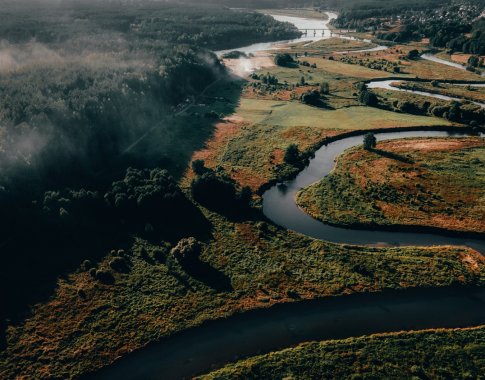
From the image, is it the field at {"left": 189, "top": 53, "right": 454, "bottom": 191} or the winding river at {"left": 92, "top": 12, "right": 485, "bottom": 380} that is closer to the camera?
the winding river at {"left": 92, "top": 12, "right": 485, "bottom": 380}

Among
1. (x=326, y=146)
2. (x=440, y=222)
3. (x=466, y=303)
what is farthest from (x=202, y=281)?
(x=326, y=146)

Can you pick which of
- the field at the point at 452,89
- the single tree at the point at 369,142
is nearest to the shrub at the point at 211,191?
the single tree at the point at 369,142

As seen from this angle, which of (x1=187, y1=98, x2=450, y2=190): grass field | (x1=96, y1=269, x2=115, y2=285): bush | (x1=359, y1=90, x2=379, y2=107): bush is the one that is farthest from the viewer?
(x1=359, y1=90, x2=379, y2=107): bush

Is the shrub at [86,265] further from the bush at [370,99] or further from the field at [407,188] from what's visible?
the bush at [370,99]

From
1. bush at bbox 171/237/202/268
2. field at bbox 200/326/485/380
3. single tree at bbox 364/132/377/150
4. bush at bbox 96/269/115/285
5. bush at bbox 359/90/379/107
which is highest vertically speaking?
bush at bbox 359/90/379/107

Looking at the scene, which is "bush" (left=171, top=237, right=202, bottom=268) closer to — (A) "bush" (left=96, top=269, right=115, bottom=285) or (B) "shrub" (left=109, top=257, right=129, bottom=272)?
(B) "shrub" (left=109, top=257, right=129, bottom=272)

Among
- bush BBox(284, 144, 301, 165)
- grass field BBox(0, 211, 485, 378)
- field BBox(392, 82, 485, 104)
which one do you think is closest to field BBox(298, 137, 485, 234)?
grass field BBox(0, 211, 485, 378)
